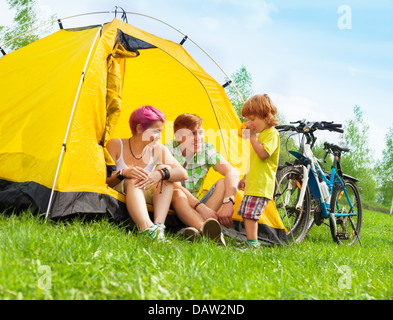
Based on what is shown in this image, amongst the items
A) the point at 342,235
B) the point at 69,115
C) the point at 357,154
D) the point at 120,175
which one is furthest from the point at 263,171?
the point at 357,154

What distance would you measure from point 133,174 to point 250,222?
941 mm

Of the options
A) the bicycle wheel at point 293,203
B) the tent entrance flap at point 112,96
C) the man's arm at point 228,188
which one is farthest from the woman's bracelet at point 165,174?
the bicycle wheel at point 293,203

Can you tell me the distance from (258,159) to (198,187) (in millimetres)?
785

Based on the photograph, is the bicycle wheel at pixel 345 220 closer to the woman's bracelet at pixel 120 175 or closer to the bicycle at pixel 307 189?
the bicycle at pixel 307 189

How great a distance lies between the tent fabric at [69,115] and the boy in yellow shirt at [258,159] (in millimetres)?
871

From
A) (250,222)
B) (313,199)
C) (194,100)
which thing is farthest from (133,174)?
(313,199)

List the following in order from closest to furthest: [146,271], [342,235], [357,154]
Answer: [146,271] < [342,235] < [357,154]

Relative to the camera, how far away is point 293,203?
14.5ft

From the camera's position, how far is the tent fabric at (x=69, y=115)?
3.25m

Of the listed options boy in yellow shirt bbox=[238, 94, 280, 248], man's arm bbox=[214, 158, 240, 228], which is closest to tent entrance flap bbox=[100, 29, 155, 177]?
man's arm bbox=[214, 158, 240, 228]

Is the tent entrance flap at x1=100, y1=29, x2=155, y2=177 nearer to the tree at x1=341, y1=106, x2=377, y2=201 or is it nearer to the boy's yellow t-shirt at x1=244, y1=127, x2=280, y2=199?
the boy's yellow t-shirt at x1=244, y1=127, x2=280, y2=199

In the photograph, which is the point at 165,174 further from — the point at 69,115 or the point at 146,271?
the point at 146,271

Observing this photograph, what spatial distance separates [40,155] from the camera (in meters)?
3.34

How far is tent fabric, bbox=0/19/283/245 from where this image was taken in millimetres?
3254
